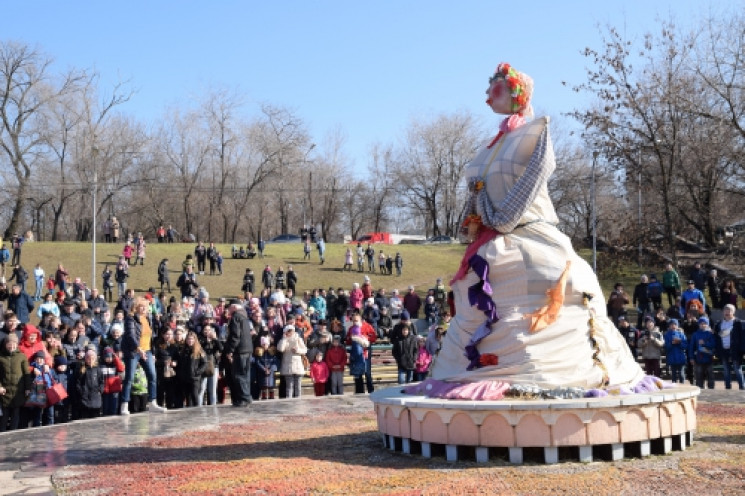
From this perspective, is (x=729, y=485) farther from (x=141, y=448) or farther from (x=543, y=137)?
(x=141, y=448)

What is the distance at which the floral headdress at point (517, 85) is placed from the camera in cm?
958

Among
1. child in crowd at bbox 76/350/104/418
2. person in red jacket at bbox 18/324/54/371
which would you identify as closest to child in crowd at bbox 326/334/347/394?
child in crowd at bbox 76/350/104/418

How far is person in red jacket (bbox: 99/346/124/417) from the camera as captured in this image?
14.3 meters

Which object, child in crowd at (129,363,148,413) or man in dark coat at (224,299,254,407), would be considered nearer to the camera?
man in dark coat at (224,299,254,407)

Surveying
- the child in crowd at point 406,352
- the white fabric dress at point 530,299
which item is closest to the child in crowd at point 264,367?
the child in crowd at point 406,352

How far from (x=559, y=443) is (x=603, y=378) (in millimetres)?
1083

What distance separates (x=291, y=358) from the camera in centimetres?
1659

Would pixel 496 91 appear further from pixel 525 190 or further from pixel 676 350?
pixel 676 350

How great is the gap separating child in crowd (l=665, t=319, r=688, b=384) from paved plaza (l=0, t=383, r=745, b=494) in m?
2.18

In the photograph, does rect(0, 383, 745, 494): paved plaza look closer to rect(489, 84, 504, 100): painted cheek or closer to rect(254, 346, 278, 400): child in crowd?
rect(254, 346, 278, 400): child in crowd

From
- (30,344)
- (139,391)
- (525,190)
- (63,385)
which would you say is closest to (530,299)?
(525,190)

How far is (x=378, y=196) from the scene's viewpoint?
81.5 m

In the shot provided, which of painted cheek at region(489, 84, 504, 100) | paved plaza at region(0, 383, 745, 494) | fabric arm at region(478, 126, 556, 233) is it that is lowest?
paved plaza at region(0, 383, 745, 494)

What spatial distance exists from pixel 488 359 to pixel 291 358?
329 inches
